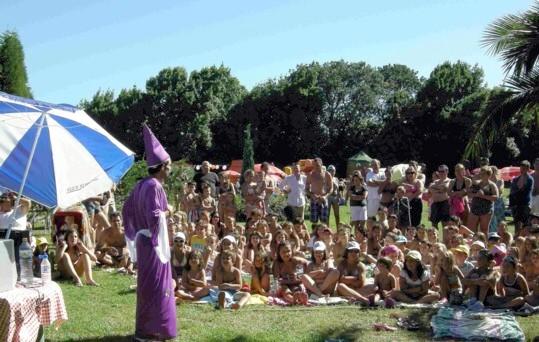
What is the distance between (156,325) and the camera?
6.07 metres

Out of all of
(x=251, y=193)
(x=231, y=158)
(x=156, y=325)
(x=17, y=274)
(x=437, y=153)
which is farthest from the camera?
(x=231, y=158)

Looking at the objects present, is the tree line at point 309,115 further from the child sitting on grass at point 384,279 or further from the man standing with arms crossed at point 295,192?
the child sitting on grass at point 384,279

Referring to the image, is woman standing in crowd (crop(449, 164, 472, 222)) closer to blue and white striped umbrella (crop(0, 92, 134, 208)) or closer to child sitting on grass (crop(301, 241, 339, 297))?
child sitting on grass (crop(301, 241, 339, 297))

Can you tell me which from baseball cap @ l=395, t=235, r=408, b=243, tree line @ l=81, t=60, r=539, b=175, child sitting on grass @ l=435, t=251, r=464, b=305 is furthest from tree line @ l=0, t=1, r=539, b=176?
child sitting on grass @ l=435, t=251, r=464, b=305

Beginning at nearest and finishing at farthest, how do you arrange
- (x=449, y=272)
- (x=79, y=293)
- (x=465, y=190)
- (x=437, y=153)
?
(x=449, y=272)
(x=79, y=293)
(x=465, y=190)
(x=437, y=153)

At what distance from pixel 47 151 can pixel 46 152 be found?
0.04 feet

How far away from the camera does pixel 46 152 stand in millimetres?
6504

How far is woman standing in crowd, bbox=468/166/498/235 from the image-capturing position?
11180 mm

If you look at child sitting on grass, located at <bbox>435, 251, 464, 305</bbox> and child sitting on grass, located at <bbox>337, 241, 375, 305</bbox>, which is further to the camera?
child sitting on grass, located at <bbox>337, 241, 375, 305</bbox>

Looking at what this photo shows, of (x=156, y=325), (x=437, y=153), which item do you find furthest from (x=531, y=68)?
(x=437, y=153)

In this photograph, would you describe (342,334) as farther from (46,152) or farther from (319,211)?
(319,211)

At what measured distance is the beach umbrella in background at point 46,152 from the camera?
6395 millimetres

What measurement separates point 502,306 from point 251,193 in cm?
652

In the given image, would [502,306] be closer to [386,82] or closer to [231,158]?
[231,158]
